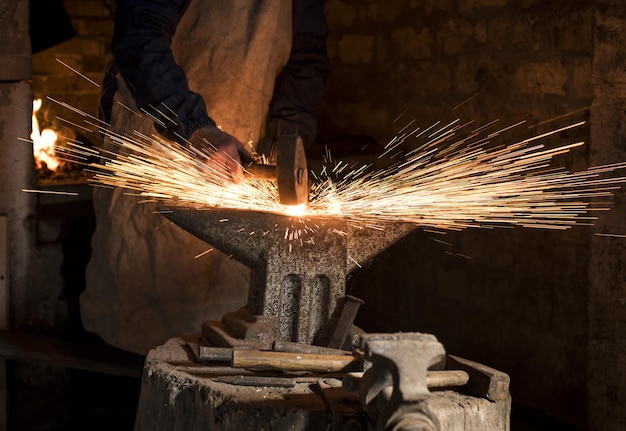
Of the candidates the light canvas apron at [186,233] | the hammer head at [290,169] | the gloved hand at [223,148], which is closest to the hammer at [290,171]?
the hammer head at [290,169]

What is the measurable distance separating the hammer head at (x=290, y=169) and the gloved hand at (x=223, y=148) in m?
0.27

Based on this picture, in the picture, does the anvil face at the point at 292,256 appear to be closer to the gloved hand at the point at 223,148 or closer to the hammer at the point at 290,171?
the hammer at the point at 290,171

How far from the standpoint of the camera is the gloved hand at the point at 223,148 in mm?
3517

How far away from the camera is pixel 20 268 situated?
5199 mm

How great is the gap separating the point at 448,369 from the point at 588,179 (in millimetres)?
1721

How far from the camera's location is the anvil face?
3.23m

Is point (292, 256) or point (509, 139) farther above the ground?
point (509, 139)

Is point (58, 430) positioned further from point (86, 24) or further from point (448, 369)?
point (86, 24)

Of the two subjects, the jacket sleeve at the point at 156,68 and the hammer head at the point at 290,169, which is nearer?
the hammer head at the point at 290,169

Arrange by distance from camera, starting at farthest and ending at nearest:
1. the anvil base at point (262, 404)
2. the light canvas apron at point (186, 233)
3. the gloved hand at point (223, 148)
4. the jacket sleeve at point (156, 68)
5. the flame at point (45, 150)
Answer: the flame at point (45, 150) → the light canvas apron at point (186, 233) → the jacket sleeve at point (156, 68) → the gloved hand at point (223, 148) → the anvil base at point (262, 404)

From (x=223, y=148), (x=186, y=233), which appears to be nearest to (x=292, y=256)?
(x=223, y=148)

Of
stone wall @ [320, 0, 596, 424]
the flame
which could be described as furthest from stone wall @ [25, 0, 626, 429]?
the flame

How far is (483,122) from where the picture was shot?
5.33 meters

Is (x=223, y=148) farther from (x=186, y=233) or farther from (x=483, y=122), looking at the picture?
(x=483, y=122)
